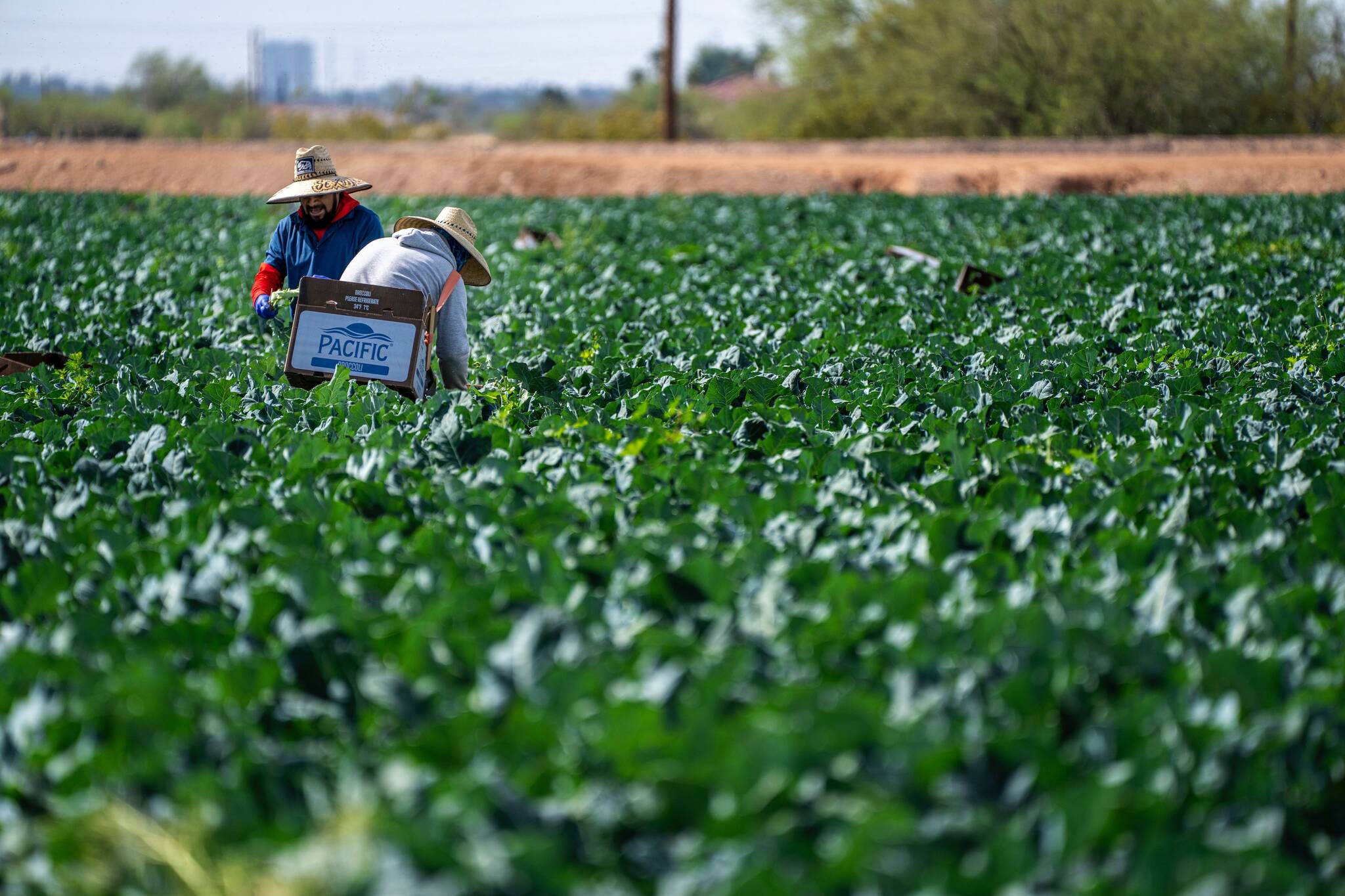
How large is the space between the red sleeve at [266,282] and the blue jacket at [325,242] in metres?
0.06

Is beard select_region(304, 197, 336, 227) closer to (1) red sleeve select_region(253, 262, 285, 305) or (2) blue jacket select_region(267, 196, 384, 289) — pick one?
(2) blue jacket select_region(267, 196, 384, 289)

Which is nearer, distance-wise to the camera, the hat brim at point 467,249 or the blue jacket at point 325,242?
the hat brim at point 467,249

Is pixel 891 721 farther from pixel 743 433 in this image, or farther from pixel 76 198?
pixel 76 198

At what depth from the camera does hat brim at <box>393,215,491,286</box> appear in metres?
6.12

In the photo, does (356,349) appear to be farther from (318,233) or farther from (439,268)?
(318,233)

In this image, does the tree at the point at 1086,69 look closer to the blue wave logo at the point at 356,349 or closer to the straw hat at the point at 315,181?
the straw hat at the point at 315,181

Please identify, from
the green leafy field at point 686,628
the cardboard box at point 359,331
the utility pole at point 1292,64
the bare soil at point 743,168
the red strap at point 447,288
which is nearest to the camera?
the green leafy field at point 686,628

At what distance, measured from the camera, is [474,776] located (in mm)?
2324

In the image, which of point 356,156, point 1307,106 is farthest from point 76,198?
point 1307,106

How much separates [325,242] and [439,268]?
3.37ft

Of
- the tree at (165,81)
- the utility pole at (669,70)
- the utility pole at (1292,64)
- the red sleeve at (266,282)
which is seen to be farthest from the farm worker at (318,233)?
the tree at (165,81)

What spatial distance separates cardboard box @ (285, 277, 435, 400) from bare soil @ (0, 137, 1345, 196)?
20.9 metres

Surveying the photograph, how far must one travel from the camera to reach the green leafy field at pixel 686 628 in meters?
2.26

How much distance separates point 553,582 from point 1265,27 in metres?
46.5
